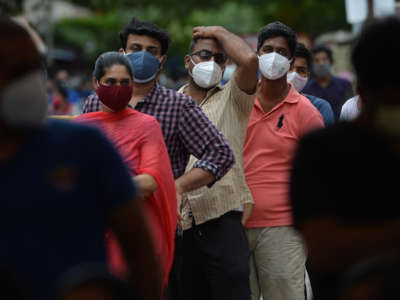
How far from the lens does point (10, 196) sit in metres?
2.48

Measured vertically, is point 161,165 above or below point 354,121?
below

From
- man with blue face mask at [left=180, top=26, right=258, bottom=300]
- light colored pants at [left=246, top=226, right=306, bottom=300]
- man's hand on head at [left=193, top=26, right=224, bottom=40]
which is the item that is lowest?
light colored pants at [left=246, top=226, right=306, bottom=300]

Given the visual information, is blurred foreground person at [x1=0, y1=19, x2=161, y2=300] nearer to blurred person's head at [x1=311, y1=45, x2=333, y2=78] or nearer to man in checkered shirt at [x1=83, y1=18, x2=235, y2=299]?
man in checkered shirt at [x1=83, y1=18, x2=235, y2=299]

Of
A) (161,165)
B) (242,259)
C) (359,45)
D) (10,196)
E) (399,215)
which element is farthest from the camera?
(242,259)

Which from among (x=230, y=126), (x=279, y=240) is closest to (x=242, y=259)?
(x=279, y=240)

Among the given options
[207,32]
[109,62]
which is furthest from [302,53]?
[109,62]

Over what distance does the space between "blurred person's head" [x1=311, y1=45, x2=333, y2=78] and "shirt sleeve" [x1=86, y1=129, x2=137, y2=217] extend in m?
7.39

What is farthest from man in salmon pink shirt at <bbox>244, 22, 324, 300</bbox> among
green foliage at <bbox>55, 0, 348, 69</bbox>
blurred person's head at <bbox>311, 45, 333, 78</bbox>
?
green foliage at <bbox>55, 0, 348, 69</bbox>

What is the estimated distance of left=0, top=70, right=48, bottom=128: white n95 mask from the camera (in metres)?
2.51

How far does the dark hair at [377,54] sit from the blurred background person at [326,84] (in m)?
5.76

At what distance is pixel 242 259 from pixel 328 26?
28956 millimetres

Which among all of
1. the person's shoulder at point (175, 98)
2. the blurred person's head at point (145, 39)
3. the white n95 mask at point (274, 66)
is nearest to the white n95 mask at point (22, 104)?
the person's shoulder at point (175, 98)

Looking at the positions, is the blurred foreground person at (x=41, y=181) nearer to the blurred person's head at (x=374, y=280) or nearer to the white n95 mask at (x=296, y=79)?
the blurred person's head at (x=374, y=280)

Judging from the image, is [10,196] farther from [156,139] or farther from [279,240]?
[279,240]
